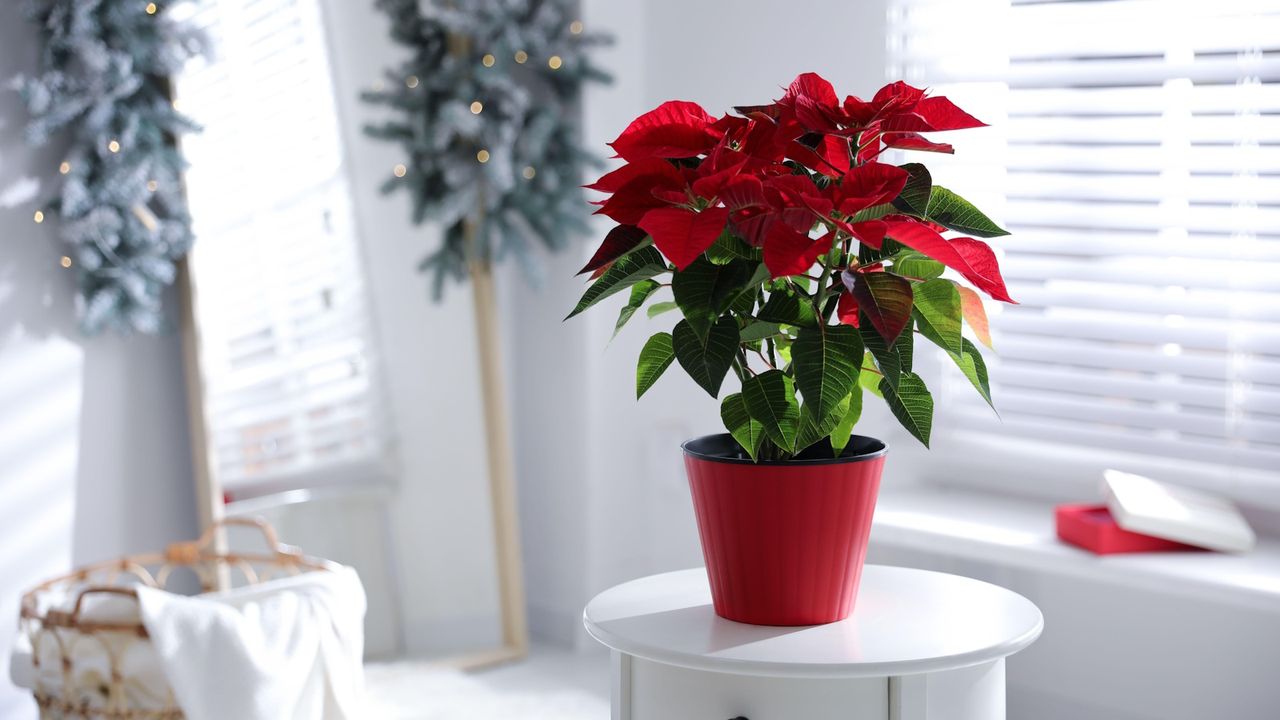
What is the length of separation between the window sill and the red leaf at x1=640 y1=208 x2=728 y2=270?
4.17 ft

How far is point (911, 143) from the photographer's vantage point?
3.12ft

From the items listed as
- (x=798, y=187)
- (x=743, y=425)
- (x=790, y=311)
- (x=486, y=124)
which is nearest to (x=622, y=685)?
(x=743, y=425)

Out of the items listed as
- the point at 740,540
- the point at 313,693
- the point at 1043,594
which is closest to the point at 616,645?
the point at 740,540

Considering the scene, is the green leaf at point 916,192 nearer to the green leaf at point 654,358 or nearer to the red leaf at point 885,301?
the red leaf at point 885,301

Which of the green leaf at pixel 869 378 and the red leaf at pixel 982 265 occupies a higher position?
the red leaf at pixel 982 265

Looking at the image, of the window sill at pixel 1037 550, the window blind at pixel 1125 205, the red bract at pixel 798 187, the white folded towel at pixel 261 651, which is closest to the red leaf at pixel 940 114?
the red bract at pixel 798 187

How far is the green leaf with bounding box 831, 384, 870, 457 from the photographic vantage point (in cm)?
105

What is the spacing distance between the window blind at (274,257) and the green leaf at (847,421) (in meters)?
1.77

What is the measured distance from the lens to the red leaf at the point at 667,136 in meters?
0.98

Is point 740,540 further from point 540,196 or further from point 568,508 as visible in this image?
point 568,508

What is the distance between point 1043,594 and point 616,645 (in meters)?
1.39

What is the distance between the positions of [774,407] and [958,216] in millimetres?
223

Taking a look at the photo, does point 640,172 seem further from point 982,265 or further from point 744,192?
point 982,265

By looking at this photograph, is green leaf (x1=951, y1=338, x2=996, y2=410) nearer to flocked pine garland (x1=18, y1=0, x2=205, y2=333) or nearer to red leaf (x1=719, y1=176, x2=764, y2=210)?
red leaf (x1=719, y1=176, x2=764, y2=210)
